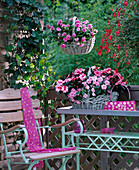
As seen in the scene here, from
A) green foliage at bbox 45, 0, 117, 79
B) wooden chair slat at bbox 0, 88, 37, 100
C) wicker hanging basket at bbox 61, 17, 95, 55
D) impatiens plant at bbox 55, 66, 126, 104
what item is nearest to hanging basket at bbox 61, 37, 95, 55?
wicker hanging basket at bbox 61, 17, 95, 55

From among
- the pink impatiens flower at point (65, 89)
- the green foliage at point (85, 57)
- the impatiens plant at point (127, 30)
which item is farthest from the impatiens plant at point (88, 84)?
the green foliage at point (85, 57)

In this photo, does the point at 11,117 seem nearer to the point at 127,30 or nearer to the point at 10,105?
the point at 10,105

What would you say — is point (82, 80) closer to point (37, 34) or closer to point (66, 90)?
point (66, 90)

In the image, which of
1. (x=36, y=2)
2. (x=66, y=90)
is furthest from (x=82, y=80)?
(x=36, y=2)

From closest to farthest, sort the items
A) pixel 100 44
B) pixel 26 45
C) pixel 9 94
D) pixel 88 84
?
pixel 9 94 < pixel 88 84 < pixel 26 45 < pixel 100 44

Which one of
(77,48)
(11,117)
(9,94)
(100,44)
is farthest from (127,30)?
(100,44)

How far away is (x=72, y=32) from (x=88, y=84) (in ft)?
1.78

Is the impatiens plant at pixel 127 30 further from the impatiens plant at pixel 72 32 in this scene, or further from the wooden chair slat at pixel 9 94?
the wooden chair slat at pixel 9 94

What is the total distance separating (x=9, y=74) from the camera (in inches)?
137

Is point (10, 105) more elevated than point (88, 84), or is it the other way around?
point (88, 84)

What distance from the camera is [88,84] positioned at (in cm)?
344

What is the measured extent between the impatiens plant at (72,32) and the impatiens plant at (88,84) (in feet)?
1.01

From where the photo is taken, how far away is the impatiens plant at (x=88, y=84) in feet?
11.1

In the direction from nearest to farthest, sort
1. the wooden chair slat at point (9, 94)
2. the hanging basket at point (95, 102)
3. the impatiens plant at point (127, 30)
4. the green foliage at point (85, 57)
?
the wooden chair slat at point (9, 94)
the hanging basket at point (95, 102)
the impatiens plant at point (127, 30)
the green foliage at point (85, 57)
